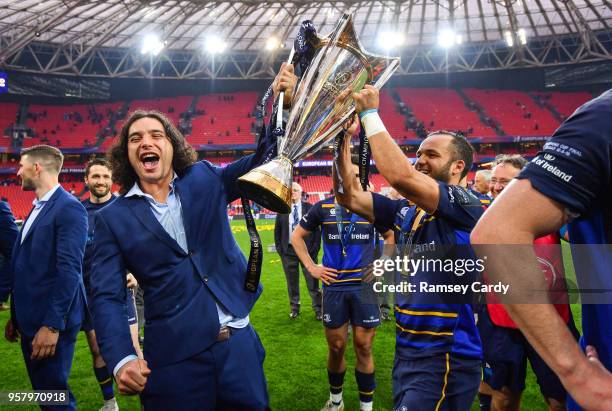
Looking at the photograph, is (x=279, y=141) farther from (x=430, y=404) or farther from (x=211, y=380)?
(x=430, y=404)

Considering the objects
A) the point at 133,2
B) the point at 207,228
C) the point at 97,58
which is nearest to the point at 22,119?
the point at 97,58

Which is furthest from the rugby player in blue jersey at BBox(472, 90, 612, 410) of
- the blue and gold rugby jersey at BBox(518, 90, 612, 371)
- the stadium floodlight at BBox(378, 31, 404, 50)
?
the stadium floodlight at BBox(378, 31, 404, 50)

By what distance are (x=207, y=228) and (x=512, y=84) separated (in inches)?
1732

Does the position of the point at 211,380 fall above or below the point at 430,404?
above

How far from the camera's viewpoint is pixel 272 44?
91.6 ft

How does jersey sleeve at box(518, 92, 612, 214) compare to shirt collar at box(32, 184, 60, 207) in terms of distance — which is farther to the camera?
shirt collar at box(32, 184, 60, 207)

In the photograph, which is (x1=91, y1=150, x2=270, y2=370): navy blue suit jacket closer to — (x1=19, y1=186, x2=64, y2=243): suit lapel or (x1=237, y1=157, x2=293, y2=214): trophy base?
(x1=237, y1=157, x2=293, y2=214): trophy base

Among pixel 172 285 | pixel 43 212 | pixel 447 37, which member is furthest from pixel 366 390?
pixel 447 37

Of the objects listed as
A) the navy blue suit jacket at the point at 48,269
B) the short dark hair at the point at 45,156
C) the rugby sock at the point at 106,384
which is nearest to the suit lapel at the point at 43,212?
the navy blue suit jacket at the point at 48,269

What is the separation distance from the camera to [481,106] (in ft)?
129

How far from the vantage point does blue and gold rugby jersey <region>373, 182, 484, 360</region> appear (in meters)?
2.17

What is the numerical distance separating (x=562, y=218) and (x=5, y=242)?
4232 mm

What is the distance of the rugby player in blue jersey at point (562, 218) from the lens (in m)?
0.90

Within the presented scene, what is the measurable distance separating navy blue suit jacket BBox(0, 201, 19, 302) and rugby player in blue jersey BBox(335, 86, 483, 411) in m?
3.10
